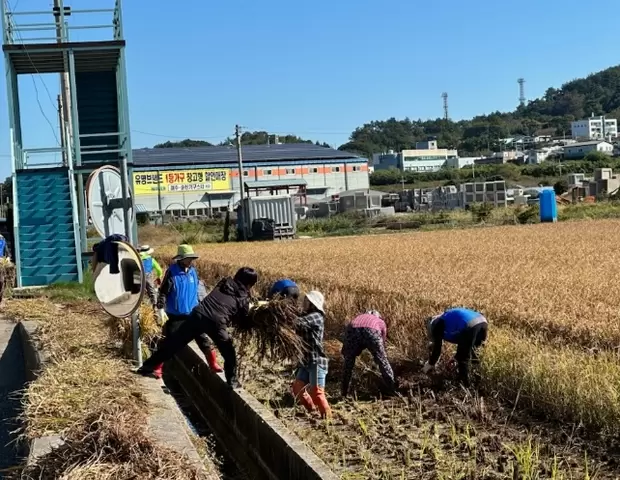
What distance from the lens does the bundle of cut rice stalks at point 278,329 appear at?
21.7ft

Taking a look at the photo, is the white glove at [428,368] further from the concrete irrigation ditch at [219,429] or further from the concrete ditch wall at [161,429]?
the concrete ditch wall at [161,429]

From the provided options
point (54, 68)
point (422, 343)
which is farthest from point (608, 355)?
point (54, 68)

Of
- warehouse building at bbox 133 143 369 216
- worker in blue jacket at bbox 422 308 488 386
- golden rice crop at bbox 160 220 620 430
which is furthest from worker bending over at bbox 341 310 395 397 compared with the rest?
warehouse building at bbox 133 143 369 216

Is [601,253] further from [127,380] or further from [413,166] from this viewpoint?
[413,166]

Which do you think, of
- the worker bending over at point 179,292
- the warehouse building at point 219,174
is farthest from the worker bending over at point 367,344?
the warehouse building at point 219,174

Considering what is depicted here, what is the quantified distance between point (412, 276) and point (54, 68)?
539 inches

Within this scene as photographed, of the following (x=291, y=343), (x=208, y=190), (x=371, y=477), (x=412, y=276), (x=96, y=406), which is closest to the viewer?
(x=371, y=477)

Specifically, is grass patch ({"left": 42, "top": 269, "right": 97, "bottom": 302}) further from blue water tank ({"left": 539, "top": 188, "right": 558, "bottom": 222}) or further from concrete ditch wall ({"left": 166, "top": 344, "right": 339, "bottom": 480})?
blue water tank ({"left": 539, "top": 188, "right": 558, "bottom": 222})

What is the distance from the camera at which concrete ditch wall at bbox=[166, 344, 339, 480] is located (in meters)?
5.11

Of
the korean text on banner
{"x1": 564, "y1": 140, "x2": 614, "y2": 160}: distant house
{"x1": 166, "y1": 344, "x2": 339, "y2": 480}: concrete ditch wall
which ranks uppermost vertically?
{"x1": 564, "y1": 140, "x2": 614, "y2": 160}: distant house

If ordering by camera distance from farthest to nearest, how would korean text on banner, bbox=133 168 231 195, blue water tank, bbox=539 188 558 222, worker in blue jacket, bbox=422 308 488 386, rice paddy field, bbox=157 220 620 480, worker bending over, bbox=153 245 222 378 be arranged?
1. korean text on banner, bbox=133 168 231 195
2. blue water tank, bbox=539 188 558 222
3. worker bending over, bbox=153 245 222 378
4. worker in blue jacket, bbox=422 308 488 386
5. rice paddy field, bbox=157 220 620 480

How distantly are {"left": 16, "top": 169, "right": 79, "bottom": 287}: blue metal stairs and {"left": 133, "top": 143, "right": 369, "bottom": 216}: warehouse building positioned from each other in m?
44.4

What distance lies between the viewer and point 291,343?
6.60m

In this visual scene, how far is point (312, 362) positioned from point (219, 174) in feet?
204
